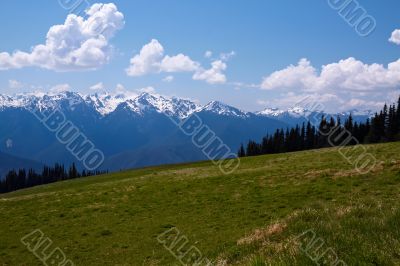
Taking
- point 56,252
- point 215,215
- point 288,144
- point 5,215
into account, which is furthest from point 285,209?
point 288,144

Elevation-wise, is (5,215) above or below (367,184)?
below

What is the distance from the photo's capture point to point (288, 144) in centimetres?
14638

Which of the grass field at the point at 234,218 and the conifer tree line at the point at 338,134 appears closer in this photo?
the grass field at the point at 234,218

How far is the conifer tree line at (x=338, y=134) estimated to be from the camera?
118 metres

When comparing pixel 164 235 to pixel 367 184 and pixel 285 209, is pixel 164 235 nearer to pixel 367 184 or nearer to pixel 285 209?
pixel 285 209

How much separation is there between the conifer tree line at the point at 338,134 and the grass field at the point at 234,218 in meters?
80.1

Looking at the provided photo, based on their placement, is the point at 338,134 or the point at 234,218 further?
the point at 338,134

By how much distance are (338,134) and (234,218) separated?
111 metres

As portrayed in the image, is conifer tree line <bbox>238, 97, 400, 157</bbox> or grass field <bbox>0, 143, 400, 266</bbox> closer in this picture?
grass field <bbox>0, 143, 400, 266</bbox>

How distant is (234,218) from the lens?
26.2 metres

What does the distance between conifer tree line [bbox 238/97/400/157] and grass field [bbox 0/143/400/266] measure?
80.1 m

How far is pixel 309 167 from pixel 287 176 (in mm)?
4687

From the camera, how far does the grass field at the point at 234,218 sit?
32.0 feet

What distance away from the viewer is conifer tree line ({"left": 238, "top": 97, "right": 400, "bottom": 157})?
388ft
